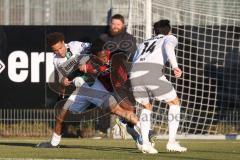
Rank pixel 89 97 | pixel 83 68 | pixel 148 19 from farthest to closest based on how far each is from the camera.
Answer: pixel 148 19 < pixel 89 97 < pixel 83 68

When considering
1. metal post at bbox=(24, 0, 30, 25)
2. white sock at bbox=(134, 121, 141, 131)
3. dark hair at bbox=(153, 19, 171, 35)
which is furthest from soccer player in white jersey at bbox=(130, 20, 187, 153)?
metal post at bbox=(24, 0, 30, 25)

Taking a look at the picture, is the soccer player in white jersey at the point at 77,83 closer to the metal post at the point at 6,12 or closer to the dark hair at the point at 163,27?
the dark hair at the point at 163,27

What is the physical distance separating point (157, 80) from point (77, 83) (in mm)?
1623

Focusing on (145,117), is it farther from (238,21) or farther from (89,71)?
(238,21)

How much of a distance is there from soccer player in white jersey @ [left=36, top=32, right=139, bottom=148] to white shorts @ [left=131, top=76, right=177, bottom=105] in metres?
0.55

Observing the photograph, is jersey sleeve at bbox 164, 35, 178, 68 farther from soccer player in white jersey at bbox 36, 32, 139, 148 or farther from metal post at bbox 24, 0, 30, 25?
metal post at bbox 24, 0, 30, 25

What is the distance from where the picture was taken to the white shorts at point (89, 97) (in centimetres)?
1386

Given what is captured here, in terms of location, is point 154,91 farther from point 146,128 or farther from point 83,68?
point 83,68

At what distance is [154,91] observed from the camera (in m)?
12.9

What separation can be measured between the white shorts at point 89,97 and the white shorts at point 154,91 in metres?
1.02

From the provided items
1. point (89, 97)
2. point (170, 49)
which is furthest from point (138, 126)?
point (170, 49)

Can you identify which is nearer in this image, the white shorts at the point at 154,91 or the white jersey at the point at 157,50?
the white jersey at the point at 157,50

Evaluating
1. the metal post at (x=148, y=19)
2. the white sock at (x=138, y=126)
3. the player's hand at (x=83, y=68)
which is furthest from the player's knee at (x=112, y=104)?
the metal post at (x=148, y=19)

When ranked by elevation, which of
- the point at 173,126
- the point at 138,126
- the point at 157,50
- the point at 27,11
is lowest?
the point at 138,126
